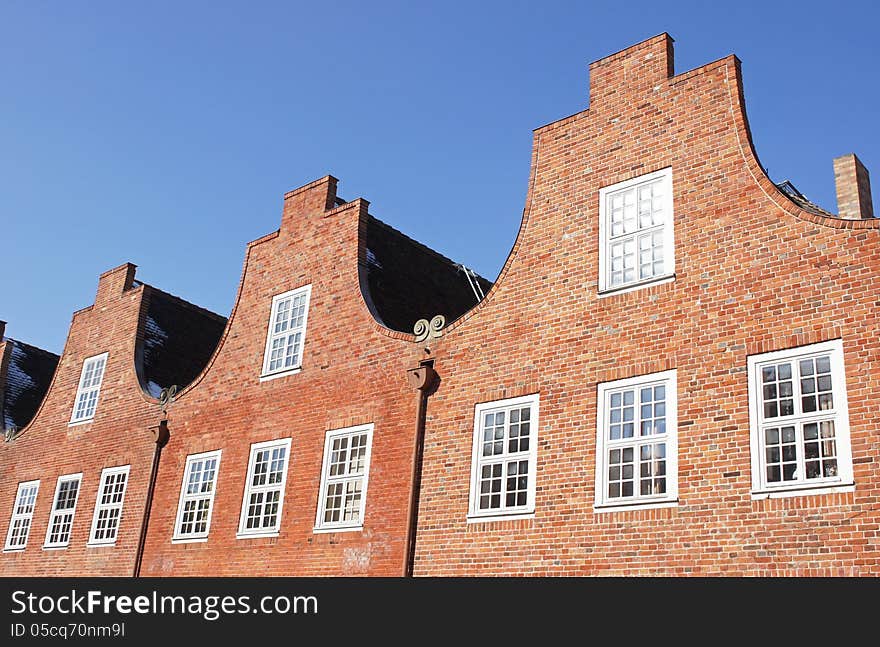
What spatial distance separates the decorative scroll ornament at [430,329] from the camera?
17.0 metres

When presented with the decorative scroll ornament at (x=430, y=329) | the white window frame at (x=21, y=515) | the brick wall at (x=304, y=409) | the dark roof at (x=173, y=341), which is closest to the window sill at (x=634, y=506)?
the brick wall at (x=304, y=409)

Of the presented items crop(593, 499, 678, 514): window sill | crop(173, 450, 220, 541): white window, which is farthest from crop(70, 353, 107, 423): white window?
crop(593, 499, 678, 514): window sill

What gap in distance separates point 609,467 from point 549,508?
1167mm

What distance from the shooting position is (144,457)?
22.3 m

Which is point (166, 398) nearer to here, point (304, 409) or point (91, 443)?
point (91, 443)

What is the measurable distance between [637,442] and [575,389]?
57.8 inches

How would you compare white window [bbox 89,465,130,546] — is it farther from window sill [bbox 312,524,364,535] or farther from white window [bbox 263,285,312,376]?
window sill [bbox 312,524,364,535]

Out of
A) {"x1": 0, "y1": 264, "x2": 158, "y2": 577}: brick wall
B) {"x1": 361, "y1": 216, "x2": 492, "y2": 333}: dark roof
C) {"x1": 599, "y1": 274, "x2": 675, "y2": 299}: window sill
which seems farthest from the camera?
{"x1": 0, "y1": 264, "x2": 158, "y2": 577}: brick wall

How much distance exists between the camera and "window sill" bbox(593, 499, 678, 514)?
1281 centimetres

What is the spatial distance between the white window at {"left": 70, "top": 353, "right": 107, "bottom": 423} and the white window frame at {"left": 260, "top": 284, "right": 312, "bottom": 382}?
7258 millimetres

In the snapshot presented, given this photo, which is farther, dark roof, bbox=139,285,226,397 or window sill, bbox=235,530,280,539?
dark roof, bbox=139,285,226,397

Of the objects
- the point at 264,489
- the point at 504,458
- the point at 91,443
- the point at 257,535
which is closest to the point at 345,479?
the point at 264,489
